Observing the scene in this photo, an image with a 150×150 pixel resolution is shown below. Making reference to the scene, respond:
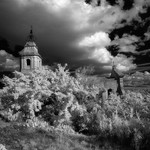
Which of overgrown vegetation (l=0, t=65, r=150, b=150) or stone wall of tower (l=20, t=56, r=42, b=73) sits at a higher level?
stone wall of tower (l=20, t=56, r=42, b=73)

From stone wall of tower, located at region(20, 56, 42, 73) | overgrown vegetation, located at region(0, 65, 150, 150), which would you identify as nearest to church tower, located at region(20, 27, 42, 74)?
stone wall of tower, located at region(20, 56, 42, 73)

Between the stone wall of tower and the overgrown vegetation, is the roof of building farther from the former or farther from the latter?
the overgrown vegetation

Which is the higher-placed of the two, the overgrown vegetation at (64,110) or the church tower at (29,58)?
the church tower at (29,58)

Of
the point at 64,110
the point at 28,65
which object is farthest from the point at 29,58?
the point at 64,110

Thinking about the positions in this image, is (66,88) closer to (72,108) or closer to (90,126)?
(72,108)

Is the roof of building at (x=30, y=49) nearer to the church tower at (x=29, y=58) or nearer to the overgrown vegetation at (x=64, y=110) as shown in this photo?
the church tower at (x=29, y=58)

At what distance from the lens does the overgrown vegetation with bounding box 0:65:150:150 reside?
890 cm

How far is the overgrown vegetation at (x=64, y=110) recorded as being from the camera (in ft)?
29.2

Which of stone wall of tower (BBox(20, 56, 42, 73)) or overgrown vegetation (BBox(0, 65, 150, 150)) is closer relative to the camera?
overgrown vegetation (BBox(0, 65, 150, 150))

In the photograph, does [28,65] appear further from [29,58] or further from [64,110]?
[64,110]

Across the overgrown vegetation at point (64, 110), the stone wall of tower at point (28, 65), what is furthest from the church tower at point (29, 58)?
the overgrown vegetation at point (64, 110)

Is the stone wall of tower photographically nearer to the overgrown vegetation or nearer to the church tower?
the church tower

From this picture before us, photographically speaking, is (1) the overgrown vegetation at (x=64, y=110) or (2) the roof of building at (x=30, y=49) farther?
(2) the roof of building at (x=30, y=49)

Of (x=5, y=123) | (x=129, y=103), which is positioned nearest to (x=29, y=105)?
(x=5, y=123)
